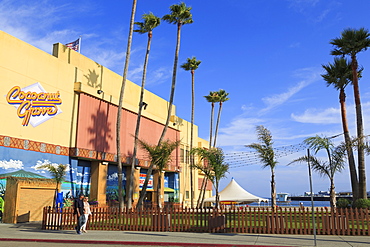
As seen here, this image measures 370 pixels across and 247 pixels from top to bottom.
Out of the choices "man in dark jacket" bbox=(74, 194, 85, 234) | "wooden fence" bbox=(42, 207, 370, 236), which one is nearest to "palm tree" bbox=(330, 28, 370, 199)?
"wooden fence" bbox=(42, 207, 370, 236)

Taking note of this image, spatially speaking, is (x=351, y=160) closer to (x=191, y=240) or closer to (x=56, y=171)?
(x=191, y=240)

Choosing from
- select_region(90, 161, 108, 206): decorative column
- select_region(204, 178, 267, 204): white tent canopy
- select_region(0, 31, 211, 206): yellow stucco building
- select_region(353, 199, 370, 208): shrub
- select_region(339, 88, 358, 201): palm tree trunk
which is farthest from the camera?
select_region(204, 178, 267, 204): white tent canopy

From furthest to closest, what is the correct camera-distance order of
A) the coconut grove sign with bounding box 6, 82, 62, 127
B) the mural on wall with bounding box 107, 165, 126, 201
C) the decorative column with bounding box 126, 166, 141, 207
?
the decorative column with bounding box 126, 166, 141, 207
the mural on wall with bounding box 107, 165, 126, 201
the coconut grove sign with bounding box 6, 82, 62, 127

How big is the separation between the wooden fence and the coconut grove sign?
27.4 ft

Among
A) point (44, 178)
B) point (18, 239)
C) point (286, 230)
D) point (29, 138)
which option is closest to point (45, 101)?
point (29, 138)

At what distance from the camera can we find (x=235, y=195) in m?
44.4

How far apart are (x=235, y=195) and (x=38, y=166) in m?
26.4

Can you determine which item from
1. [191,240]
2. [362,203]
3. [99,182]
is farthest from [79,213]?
[362,203]

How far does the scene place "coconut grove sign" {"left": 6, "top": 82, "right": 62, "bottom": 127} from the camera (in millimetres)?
23156

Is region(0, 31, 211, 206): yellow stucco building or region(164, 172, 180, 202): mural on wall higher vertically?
region(0, 31, 211, 206): yellow stucco building

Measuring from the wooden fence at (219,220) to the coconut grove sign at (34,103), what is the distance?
8358mm

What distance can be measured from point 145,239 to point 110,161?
17.9 m

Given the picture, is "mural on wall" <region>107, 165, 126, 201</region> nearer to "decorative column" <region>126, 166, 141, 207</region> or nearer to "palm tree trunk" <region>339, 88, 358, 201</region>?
"decorative column" <region>126, 166, 141, 207</region>

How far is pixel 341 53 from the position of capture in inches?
1035
